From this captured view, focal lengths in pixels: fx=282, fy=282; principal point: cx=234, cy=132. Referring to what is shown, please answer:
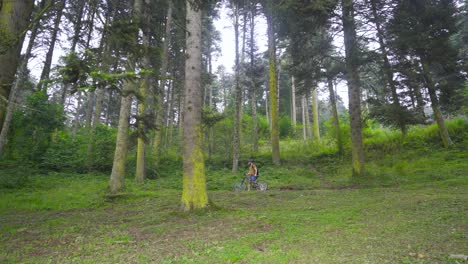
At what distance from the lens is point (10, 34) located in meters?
3.32

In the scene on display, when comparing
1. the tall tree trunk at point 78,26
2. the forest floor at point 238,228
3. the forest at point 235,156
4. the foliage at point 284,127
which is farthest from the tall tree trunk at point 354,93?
the foliage at point 284,127

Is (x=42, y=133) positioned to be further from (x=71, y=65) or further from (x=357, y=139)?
(x=357, y=139)

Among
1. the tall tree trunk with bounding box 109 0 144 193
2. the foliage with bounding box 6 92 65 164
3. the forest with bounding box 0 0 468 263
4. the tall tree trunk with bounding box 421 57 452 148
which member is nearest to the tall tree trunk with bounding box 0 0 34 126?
the forest with bounding box 0 0 468 263

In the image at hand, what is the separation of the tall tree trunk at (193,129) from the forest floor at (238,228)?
44 centimetres

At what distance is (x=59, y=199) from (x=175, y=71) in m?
15.7

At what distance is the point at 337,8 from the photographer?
1254cm

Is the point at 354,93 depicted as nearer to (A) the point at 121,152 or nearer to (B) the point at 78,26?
(A) the point at 121,152

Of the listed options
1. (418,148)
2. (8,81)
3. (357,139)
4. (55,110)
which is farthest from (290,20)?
(55,110)

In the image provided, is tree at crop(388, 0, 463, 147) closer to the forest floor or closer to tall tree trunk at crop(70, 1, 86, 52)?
the forest floor

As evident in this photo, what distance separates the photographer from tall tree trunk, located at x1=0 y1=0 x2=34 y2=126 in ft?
10.9

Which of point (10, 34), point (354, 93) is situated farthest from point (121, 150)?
point (354, 93)

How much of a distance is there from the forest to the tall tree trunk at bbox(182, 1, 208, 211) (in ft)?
0.11

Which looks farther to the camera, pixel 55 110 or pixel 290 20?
pixel 55 110

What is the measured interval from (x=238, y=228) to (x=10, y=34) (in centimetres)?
468
